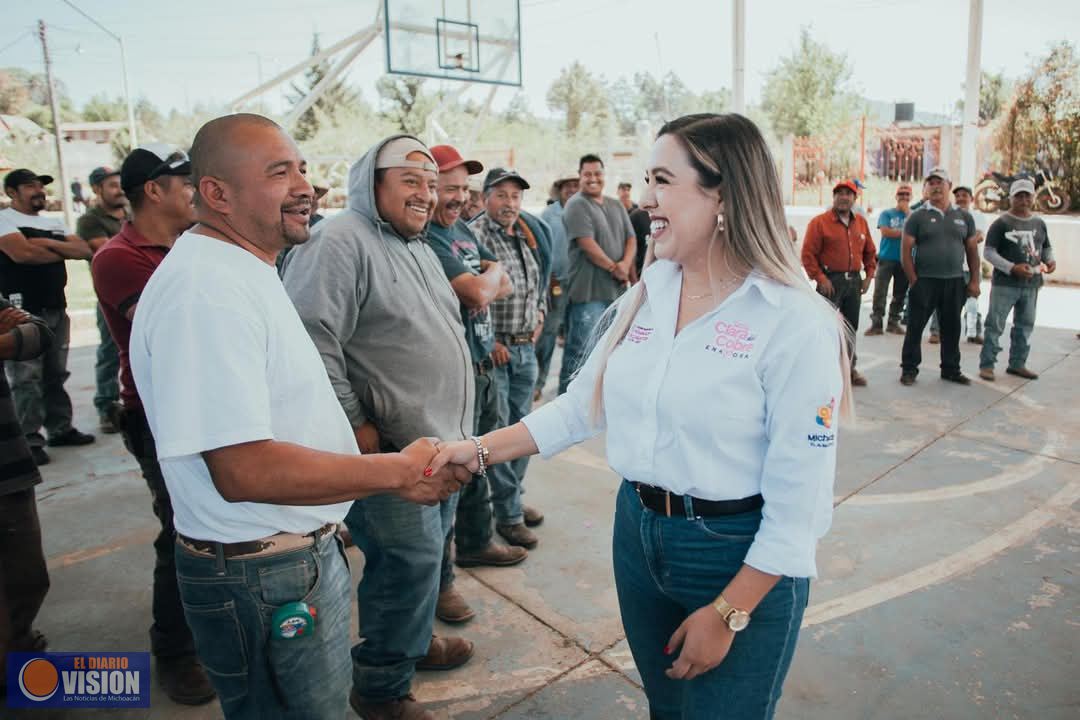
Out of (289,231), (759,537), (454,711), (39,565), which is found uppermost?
(289,231)

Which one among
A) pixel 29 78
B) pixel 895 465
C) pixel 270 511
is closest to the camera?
pixel 270 511

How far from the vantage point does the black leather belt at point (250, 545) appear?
1738mm

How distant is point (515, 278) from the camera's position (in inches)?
180

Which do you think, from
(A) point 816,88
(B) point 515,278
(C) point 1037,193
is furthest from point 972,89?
(A) point 816,88

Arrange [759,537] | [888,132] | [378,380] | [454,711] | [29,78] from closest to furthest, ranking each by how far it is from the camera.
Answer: [759,537] → [378,380] → [454,711] → [888,132] → [29,78]

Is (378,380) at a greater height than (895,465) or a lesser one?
greater

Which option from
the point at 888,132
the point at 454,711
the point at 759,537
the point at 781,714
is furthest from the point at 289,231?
the point at 888,132

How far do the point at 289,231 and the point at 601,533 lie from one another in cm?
301

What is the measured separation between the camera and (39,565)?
2.99 meters

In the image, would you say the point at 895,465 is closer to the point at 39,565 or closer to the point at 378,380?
the point at 378,380

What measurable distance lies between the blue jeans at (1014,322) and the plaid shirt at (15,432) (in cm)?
807

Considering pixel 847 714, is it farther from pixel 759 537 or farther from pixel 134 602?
pixel 134 602

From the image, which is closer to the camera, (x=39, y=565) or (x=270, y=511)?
(x=270, y=511)

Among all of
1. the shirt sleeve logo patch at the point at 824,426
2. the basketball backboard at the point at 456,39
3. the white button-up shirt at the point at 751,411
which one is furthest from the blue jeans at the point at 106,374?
the basketball backboard at the point at 456,39
